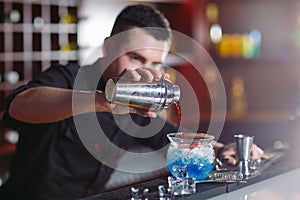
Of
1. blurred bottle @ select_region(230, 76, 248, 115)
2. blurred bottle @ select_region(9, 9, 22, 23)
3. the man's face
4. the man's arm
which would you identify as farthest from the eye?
blurred bottle @ select_region(230, 76, 248, 115)

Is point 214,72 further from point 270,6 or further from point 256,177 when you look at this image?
Result: point 256,177

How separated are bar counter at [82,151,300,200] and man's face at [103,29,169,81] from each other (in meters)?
0.61

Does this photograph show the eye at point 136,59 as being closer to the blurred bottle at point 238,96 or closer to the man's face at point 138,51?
the man's face at point 138,51

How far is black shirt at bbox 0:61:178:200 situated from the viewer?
212 centimetres

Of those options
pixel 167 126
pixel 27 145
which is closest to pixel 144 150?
pixel 167 126

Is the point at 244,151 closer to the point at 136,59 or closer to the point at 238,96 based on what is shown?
the point at 136,59

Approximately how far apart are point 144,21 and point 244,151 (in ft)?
2.43

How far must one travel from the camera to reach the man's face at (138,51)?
2.09 meters

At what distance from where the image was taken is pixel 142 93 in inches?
51.3

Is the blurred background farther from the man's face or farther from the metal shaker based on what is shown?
the metal shaker

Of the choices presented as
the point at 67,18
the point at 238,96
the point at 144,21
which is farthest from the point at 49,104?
the point at 238,96

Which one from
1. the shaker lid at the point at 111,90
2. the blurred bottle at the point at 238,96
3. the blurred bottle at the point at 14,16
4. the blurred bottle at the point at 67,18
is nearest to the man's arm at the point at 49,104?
the shaker lid at the point at 111,90

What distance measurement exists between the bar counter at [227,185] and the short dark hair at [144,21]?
66 centimetres

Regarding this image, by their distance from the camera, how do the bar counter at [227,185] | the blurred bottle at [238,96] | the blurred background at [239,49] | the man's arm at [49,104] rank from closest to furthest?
the bar counter at [227,185], the man's arm at [49,104], the blurred background at [239,49], the blurred bottle at [238,96]
